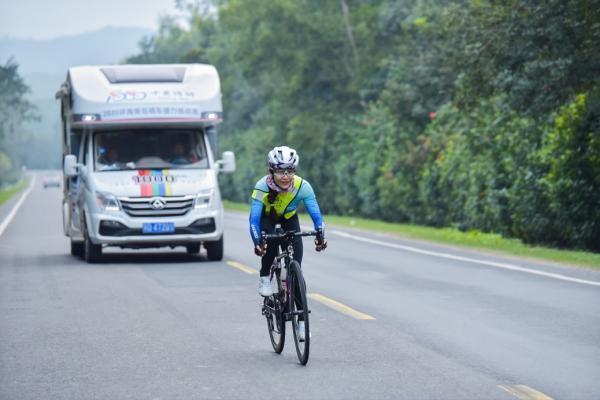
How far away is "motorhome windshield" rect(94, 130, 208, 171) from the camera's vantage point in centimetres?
2084

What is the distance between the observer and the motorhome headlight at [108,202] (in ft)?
66.1

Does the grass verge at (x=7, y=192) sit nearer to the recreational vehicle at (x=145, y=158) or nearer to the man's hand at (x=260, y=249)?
the recreational vehicle at (x=145, y=158)

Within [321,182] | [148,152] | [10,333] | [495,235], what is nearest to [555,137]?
[495,235]

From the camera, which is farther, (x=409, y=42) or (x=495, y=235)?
(x=409, y=42)

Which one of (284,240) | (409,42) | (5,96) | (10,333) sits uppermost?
(409,42)

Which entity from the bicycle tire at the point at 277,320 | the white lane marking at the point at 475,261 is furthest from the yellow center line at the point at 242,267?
the bicycle tire at the point at 277,320

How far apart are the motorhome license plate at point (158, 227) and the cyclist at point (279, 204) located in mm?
9777

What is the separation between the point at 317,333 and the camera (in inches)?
452

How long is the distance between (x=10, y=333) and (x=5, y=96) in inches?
661

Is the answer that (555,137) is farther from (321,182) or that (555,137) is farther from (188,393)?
(321,182)

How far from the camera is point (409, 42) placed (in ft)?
144

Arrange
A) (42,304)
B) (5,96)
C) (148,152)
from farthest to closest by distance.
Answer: (5,96)
(148,152)
(42,304)

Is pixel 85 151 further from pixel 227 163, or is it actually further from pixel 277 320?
pixel 277 320

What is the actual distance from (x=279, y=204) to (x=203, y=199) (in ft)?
33.7
